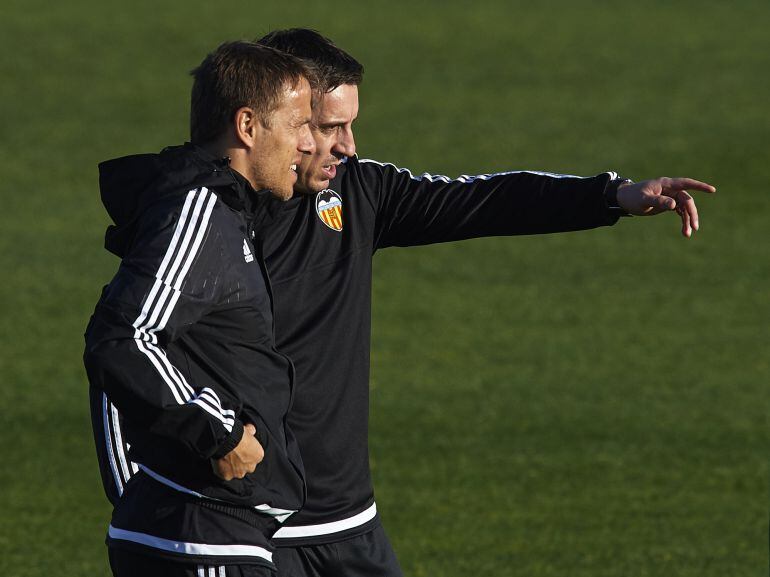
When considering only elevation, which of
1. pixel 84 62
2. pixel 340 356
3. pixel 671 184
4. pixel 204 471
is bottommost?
pixel 204 471

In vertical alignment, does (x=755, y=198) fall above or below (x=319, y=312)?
above

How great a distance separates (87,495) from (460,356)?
389cm

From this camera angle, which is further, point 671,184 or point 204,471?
point 671,184

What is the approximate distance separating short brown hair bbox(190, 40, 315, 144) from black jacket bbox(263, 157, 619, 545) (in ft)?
2.11

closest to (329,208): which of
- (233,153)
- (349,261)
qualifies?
(349,261)

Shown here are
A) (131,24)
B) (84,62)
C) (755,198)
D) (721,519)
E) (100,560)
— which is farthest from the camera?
(131,24)

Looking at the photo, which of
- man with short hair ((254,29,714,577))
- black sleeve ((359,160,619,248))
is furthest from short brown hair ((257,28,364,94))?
black sleeve ((359,160,619,248))

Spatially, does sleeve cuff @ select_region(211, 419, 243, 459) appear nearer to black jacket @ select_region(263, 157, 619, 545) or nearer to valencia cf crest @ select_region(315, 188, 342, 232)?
black jacket @ select_region(263, 157, 619, 545)

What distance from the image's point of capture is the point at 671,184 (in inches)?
167

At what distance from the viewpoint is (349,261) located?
4.33m

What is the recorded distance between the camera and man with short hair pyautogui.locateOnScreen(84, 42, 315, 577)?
3.31 metres

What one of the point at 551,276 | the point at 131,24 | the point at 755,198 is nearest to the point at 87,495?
the point at 551,276

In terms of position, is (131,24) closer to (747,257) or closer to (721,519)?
(747,257)

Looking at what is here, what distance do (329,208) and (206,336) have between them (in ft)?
3.19
